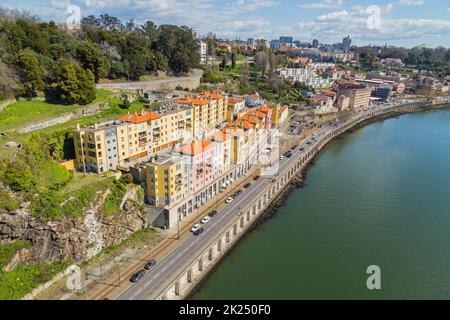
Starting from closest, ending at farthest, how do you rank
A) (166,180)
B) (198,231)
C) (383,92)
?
(198,231) < (166,180) < (383,92)

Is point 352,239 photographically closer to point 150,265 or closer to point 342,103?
point 150,265

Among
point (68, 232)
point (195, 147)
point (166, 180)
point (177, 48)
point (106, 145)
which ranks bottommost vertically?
point (68, 232)

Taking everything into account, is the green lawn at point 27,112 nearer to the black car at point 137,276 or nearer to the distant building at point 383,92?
the black car at point 137,276

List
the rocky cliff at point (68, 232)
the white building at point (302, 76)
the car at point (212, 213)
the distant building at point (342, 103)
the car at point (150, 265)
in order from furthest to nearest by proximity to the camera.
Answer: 1. the white building at point (302, 76)
2. the distant building at point (342, 103)
3. the car at point (212, 213)
4. the car at point (150, 265)
5. the rocky cliff at point (68, 232)

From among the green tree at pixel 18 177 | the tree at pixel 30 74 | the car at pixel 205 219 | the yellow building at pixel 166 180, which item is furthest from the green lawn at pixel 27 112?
the car at pixel 205 219

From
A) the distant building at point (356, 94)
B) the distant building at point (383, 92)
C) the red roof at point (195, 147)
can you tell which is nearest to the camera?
the red roof at point (195, 147)

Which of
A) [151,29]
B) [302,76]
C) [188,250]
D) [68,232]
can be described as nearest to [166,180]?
[188,250]
